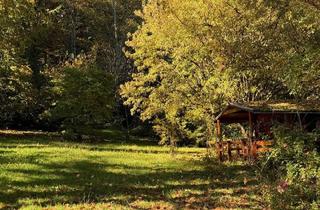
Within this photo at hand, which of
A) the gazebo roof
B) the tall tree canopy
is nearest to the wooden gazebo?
the gazebo roof

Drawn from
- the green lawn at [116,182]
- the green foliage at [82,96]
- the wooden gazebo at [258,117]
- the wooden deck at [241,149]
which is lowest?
the green lawn at [116,182]

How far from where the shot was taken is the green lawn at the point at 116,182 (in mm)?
13281

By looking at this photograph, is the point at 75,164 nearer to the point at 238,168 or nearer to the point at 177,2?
the point at 238,168

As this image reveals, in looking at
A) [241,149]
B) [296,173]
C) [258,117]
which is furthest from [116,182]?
[258,117]

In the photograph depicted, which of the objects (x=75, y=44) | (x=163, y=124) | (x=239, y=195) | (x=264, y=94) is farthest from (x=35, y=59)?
(x=239, y=195)

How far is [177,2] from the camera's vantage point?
28.5 metres

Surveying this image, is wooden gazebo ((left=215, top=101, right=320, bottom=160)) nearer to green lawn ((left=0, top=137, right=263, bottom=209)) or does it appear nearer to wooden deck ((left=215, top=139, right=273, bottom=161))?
wooden deck ((left=215, top=139, right=273, bottom=161))

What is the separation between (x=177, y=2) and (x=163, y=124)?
7.56m

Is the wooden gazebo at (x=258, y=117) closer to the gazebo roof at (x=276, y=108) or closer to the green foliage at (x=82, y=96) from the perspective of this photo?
the gazebo roof at (x=276, y=108)

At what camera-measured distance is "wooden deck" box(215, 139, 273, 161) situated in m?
23.8

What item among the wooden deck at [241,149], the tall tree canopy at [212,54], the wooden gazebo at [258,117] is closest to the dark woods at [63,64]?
the tall tree canopy at [212,54]

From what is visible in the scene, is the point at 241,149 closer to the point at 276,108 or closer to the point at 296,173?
the point at 276,108

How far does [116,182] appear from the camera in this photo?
17328 mm

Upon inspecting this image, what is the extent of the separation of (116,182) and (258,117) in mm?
11289
